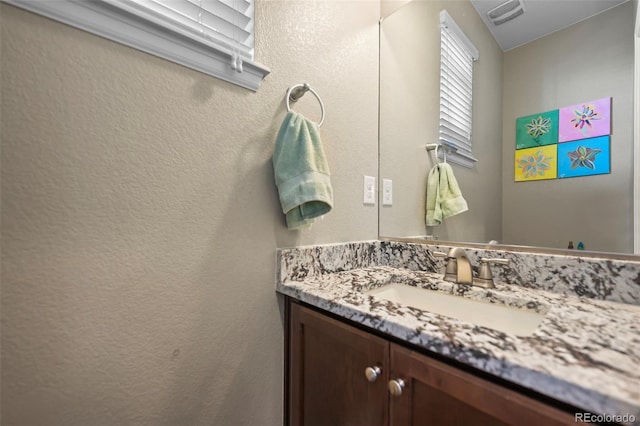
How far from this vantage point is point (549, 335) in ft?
1.47

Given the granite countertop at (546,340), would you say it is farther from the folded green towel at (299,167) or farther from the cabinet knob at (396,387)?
the folded green towel at (299,167)

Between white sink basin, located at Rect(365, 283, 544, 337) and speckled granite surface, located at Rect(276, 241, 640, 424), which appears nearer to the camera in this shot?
speckled granite surface, located at Rect(276, 241, 640, 424)

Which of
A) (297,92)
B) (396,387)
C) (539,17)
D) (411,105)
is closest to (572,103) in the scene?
(539,17)

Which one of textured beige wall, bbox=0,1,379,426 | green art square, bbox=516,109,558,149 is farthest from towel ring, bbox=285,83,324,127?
green art square, bbox=516,109,558,149

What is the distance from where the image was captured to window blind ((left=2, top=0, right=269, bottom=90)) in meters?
0.49

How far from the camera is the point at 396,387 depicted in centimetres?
50

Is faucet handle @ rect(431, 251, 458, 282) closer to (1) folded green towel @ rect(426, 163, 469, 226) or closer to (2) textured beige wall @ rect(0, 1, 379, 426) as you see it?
(1) folded green towel @ rect(426, 163, 469, 226)

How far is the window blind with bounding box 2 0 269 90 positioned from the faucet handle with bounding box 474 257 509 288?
0.89 m

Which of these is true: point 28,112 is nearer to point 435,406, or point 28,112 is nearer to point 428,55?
point 435,406

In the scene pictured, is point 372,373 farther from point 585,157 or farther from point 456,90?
point 456,90

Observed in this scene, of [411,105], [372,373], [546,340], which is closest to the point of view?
[546,340]

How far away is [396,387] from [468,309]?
389 mm

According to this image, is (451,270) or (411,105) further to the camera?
(411,105)

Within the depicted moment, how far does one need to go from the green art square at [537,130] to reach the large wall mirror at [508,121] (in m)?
0.02
